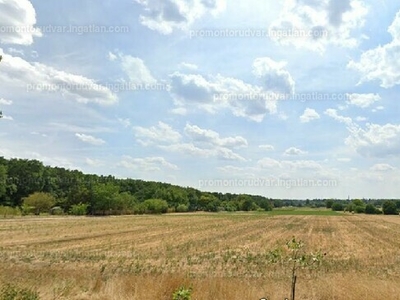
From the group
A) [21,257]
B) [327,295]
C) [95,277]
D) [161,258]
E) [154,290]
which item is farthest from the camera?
[161,258]

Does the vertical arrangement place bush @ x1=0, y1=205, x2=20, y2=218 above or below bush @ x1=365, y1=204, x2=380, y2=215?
below

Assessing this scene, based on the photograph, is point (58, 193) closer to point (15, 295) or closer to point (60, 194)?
point (60, 194)

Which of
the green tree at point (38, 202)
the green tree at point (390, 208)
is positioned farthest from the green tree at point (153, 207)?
the green tree at point (390, 208)

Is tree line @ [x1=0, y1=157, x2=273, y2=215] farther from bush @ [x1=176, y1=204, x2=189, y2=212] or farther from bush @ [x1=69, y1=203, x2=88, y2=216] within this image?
bush @ [x1=176, y1=204, x2=189, y2=212]

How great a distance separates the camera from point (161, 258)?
29062 millimetres

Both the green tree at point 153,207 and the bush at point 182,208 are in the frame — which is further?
the bush at point 182,208

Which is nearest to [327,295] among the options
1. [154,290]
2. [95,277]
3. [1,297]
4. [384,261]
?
[154,290]

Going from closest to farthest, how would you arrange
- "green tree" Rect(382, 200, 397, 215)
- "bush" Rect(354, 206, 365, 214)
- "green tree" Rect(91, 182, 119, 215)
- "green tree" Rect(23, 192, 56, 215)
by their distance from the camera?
"green tree" Rect(23, 192, 56, 215), "green tree" Rect(91, 182, 119, 215), "green tree" Rect(382, 200, 397, 215), "bush" Rect(354, 206, 365, 214)

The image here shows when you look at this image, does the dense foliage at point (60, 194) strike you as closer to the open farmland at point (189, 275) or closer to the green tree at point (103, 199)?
the green tree at point (103, 199)

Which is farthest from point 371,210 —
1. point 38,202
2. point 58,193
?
point 38,202

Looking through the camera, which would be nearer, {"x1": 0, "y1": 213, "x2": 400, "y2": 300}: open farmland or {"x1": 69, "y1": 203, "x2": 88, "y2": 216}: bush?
{"x1": 0, "y1": 213, "x2": 400, "y2": 300}: open farmland

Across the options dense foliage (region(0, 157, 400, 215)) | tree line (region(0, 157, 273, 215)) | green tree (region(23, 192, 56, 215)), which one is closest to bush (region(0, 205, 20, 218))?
dense foliage (region(0, 157, 400, 215))

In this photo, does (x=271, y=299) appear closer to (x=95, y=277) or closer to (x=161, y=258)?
(x=95, y=277)

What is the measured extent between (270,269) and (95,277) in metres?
11.0
